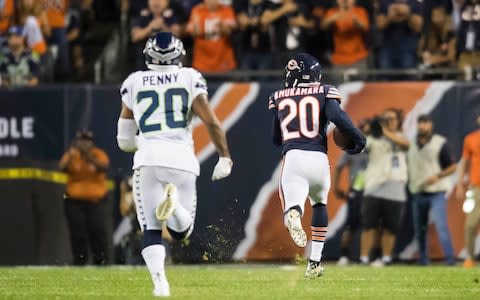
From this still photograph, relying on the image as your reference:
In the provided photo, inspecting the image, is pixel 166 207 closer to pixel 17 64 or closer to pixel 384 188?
pixel 384 188

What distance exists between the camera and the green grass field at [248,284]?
10766 mm

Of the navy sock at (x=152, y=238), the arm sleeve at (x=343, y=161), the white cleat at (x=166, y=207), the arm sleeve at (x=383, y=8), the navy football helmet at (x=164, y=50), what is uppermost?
the arm sleeve at (x=383, y=8)

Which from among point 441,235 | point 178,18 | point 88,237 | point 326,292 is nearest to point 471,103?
point 441,235

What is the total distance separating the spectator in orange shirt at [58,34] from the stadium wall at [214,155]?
67cm

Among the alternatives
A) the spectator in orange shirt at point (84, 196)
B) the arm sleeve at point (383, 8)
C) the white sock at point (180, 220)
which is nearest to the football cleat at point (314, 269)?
the white sock at point (180, 220)

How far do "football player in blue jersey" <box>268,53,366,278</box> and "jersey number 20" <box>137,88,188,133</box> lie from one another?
1.91m

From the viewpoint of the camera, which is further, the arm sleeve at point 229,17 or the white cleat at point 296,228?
the arm sleeve at point 229,17

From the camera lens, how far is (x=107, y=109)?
18.9 meters

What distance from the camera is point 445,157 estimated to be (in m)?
17.8

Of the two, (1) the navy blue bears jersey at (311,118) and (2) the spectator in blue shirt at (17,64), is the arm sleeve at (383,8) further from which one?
(1) the navy blue bears jersey at (311,118)

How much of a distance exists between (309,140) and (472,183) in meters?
5.69

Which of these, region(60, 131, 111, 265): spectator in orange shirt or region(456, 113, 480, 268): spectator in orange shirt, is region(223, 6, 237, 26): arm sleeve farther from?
region(456, 113, 480, 268): spectator in orange shirt

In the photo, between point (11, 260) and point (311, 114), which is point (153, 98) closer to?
point (311, 114)

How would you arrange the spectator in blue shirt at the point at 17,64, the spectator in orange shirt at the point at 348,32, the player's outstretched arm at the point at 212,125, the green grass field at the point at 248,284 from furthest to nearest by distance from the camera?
the spectator in blue shirt at the point at 17,64
the spectator in orange shirt at the point at 348,32
the green grass field at the point at 248,284
the player's outstretched arm at the point at 212,125
